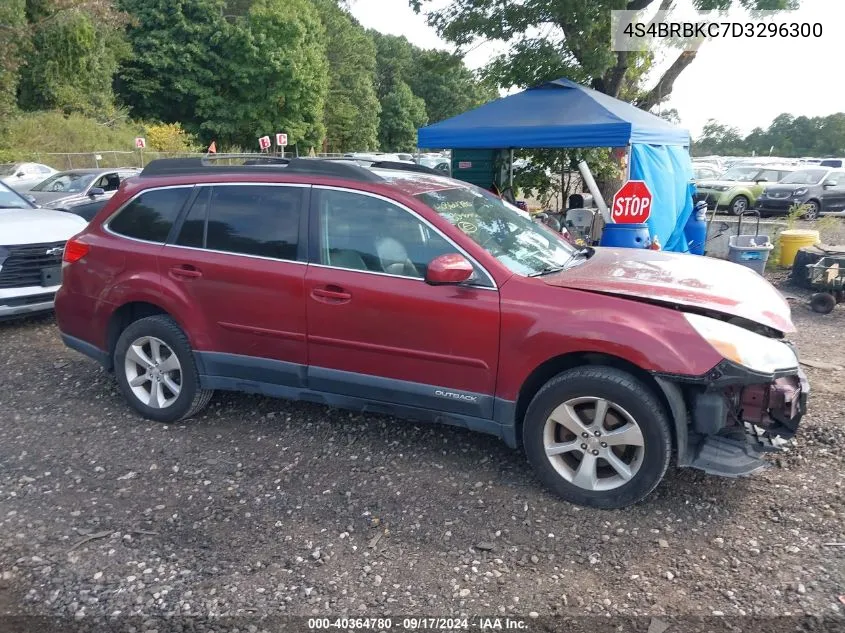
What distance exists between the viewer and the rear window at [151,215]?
449cm

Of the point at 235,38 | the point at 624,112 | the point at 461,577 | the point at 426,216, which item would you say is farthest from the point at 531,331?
the point at 235,38

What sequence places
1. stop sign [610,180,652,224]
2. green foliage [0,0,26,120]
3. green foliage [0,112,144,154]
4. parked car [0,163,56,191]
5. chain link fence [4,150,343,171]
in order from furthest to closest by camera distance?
green foliage [0,112,144,154], chain link fence [4,150,343,171], green foliage [0,0,26,120], parked car [0,163,56,191], stop sign [610,180,652,224]

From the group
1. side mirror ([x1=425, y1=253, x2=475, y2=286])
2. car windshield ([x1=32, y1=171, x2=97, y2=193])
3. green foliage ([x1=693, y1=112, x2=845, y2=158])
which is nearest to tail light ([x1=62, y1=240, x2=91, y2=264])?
side mirror ([x1=425, y1=253, x2=475, y2=286])

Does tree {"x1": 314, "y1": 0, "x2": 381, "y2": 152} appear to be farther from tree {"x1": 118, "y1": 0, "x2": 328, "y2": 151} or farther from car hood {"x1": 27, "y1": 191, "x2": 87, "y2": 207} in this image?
car hood {"x1": 27, "y1": 191, "x2": 87, "y2": 207}

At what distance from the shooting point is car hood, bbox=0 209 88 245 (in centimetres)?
671

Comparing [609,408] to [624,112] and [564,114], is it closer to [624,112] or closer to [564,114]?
[564,114]

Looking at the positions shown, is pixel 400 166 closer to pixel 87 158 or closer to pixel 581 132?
pixel 581 132

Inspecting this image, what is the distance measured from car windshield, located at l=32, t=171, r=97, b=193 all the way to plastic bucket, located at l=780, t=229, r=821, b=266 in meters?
12.1

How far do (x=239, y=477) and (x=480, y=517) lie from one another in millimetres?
1441

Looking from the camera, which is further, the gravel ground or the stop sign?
the stop sign

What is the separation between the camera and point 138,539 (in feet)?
10.7

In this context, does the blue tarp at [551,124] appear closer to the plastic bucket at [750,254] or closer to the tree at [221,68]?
the plastic bucket at [750,254]

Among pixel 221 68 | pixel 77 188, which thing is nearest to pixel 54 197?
pixel 77 188

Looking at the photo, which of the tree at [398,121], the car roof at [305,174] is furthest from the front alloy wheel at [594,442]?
the tree at [398,121]
